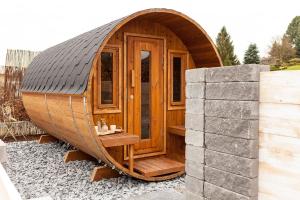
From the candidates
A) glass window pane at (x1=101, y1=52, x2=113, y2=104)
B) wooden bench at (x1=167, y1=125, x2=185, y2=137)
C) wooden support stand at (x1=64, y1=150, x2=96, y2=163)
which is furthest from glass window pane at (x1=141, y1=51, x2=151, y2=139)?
wooden support stand at (x1=64, y1=150, x2=96, y2=163)

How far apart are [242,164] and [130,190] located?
2.88 m

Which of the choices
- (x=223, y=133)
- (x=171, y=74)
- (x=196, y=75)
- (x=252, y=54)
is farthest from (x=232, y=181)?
(x=252, y=54)

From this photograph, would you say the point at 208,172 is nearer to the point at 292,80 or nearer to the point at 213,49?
the point at 292,80

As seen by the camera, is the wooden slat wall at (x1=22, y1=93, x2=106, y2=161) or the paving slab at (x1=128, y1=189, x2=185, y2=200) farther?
the wooden slat wall at (x1=22, y1=93, x2=106, y2=161)

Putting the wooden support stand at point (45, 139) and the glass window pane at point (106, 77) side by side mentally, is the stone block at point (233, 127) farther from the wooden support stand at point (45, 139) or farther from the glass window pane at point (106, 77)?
the wooden support stand at point (45, 139)

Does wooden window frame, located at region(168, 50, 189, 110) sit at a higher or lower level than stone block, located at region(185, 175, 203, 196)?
higher

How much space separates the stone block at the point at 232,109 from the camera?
292 centimetres

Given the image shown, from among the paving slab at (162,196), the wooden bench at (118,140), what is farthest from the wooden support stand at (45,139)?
the paving slab at (162,196)

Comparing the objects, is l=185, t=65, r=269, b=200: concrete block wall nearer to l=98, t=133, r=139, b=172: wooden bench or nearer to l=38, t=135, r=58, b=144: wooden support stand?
l=98, t=133, r=139, b=172: wooden bench

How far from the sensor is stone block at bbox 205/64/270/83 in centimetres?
293

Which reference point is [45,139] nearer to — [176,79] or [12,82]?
[12,82]

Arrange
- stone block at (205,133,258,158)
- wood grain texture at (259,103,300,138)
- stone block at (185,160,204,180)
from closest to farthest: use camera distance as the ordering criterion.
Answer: wood grain texture at (259,103,300,138)
stone block at (205,133,258,158)
stone block at (185,160,204,180)

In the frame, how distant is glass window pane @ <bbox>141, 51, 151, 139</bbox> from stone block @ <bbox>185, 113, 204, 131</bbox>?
325 cm

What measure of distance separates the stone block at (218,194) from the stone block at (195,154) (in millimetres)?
262
